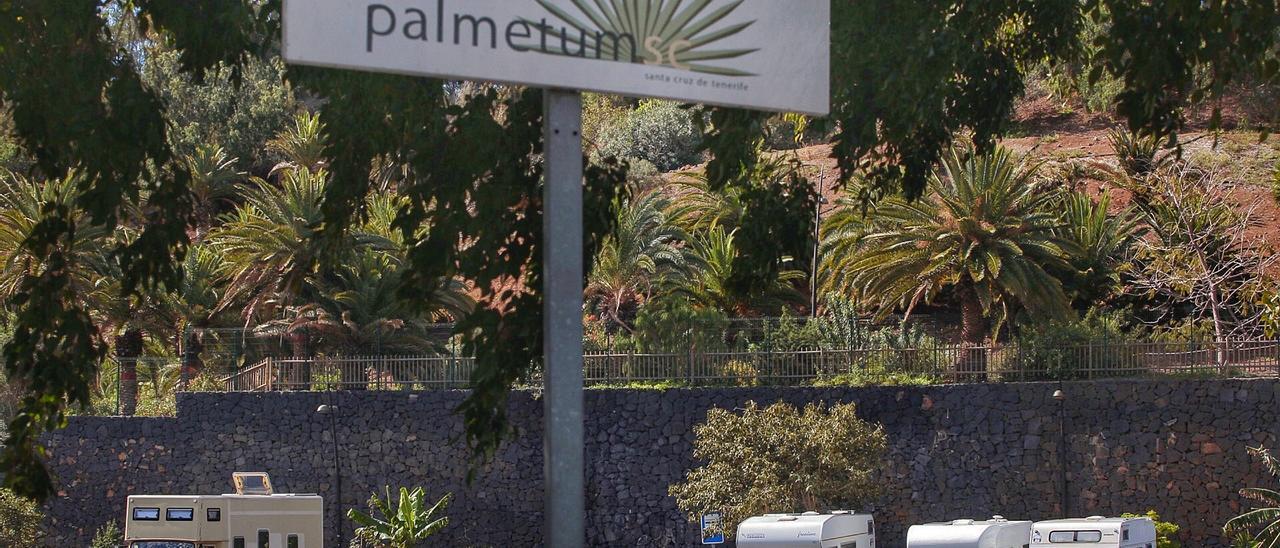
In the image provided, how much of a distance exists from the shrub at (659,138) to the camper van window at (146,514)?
3398 centimetres

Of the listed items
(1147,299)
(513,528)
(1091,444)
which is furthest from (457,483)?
(1147,299)

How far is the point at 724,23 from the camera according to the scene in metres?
6.25

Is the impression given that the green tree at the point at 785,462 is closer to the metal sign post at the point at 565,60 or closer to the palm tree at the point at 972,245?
the palm tree at the point at 972,245

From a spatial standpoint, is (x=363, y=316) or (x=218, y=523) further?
(x=363, y=316)

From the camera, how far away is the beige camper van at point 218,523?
19359 mm

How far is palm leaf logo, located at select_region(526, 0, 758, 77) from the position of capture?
5992mm

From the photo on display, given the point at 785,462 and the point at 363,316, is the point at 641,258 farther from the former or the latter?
the point at 785,462

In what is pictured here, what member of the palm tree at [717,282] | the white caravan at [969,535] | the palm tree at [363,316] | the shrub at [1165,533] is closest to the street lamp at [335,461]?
the palm tree at [363,316]

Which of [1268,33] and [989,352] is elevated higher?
[1268,33]

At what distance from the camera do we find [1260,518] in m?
25.6

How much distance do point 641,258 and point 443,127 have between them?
2807 centimetres

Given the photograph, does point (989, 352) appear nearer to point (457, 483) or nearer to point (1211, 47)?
point (457, 483)

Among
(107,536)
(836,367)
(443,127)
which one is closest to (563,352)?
(443,127)

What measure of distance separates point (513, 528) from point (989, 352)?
9.93 metres
